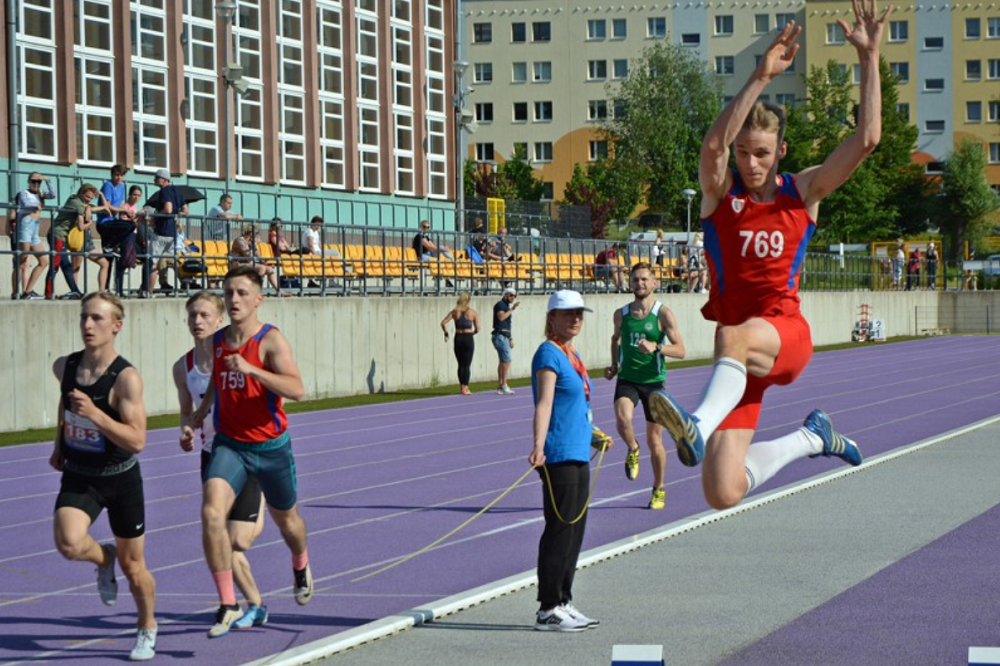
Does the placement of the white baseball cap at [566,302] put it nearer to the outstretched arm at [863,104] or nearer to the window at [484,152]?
the outstretched arm at [863,104]

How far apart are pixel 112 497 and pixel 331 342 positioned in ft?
69.0

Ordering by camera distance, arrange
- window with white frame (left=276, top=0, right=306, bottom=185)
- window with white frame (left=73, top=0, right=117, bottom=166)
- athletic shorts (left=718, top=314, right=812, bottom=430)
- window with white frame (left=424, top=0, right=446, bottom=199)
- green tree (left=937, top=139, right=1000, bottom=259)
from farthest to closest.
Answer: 1. green tree (left=937, top=139, right=1000, bottom=259)
2. window with white frame (left=424, top=0, right=446, bottom=199)
3. window with white frame (left=276, top=0, right=306, bottom=185)
4. window with white frame (left=73, top=0, right=117, bottom=166)
5. athletic shorts (left=718, top=314, right=812, bottom=430)

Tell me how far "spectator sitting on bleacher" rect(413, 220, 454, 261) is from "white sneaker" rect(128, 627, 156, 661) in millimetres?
24523

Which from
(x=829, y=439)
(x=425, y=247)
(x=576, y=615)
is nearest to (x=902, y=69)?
(x=425, y=247)

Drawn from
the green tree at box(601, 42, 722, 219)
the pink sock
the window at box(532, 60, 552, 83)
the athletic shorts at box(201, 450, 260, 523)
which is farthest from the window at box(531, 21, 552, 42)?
the pink sock

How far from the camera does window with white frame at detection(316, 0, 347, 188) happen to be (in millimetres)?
47406

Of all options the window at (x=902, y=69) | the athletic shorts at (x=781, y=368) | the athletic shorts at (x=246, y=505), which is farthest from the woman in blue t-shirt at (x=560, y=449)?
the window at (x=902, y=69)

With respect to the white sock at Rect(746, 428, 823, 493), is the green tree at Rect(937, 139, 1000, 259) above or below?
above

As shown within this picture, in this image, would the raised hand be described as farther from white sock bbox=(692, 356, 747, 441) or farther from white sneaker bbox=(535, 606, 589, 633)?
white sneaker bbox=(535, 606, 589, 633)

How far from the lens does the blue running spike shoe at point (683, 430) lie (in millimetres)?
6578

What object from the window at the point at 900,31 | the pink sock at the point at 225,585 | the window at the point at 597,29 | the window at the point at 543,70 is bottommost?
the pink sock at the point at 225,585

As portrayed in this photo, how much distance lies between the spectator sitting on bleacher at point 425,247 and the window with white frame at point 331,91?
14.4m

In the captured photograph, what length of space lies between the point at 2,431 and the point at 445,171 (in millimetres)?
32655

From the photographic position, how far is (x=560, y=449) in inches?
370
